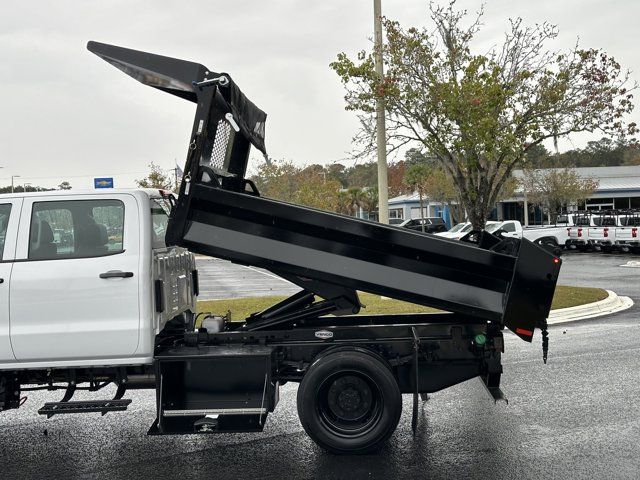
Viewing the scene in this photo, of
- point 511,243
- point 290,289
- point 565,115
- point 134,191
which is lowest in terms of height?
point 290,289

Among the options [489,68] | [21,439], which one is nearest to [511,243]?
[21,439]

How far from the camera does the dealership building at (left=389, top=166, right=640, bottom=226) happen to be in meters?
54.2

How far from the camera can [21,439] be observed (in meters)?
6.21

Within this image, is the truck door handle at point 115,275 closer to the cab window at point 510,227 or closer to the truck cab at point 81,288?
the truck cab at point 81,288

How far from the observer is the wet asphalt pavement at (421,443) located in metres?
5.20

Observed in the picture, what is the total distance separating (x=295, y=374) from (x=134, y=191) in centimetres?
209

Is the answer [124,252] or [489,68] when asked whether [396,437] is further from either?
[489,68]

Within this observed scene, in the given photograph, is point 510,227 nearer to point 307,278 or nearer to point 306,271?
point 307,278

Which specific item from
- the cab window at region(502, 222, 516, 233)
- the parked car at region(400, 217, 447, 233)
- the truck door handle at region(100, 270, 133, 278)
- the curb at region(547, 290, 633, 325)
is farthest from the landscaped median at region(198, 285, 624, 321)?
the parked car at region(400, 217, 447, 233)

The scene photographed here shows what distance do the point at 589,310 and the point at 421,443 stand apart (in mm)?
8860

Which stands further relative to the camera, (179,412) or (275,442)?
(275,442)

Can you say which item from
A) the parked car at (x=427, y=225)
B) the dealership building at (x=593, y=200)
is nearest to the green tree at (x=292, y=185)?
the parked car at (x=427, y=225)

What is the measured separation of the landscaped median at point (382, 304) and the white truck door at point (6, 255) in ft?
22.9

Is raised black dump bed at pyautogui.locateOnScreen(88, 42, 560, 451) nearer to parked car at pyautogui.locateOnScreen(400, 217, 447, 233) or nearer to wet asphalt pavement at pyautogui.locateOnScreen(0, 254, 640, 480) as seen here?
wet asphalt pavement at pyautogui.locateOnScreen(0, 254, 640, 480)
